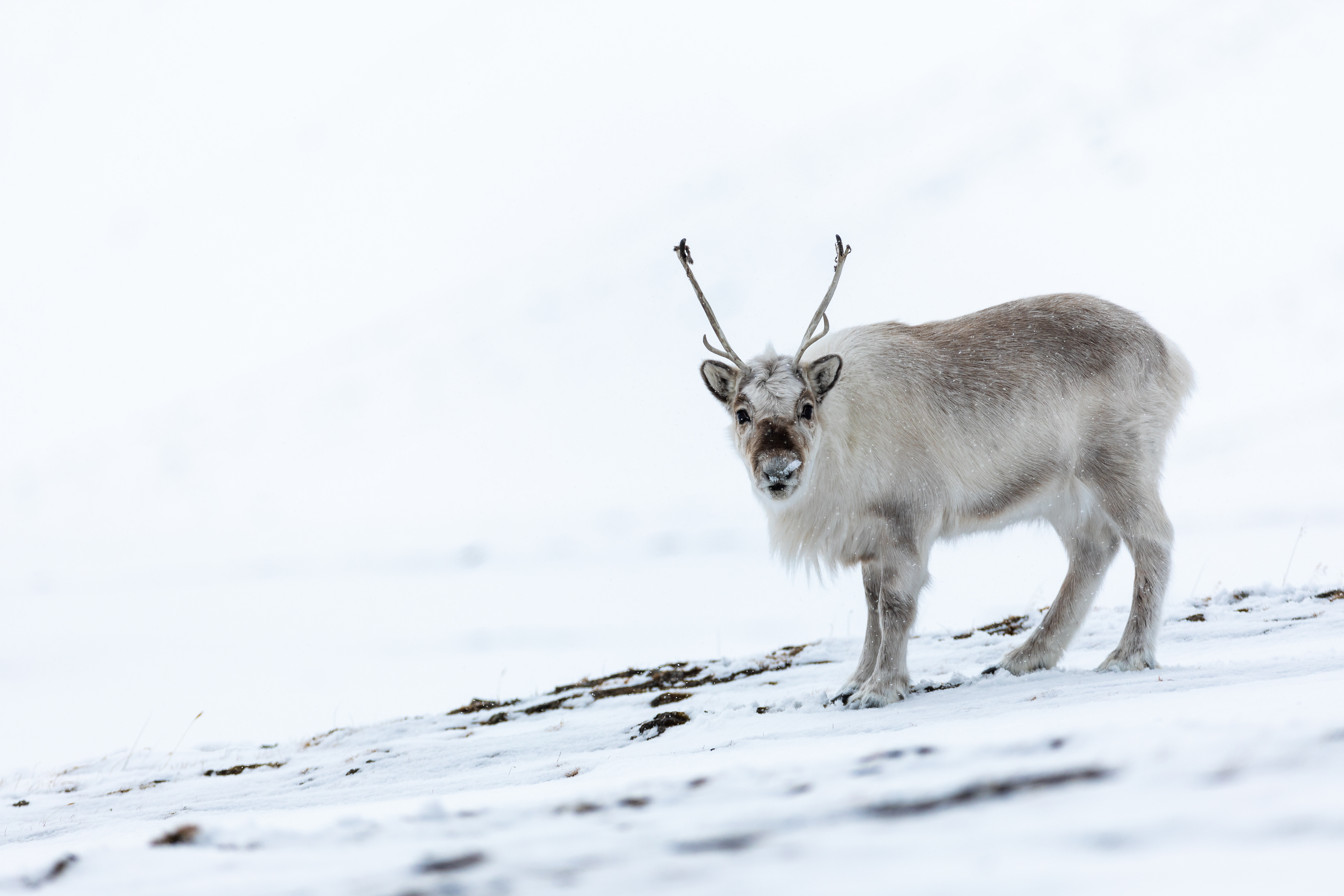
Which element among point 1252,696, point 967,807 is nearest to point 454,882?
point 967,807

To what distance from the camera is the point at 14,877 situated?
2.30m

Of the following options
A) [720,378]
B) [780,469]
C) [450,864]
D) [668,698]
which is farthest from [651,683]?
[450,864]

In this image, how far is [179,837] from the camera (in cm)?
233

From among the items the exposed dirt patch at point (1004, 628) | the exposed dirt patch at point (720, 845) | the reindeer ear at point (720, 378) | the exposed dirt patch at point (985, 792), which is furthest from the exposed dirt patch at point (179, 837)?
the exposed dirt patch at point (1004, 628)

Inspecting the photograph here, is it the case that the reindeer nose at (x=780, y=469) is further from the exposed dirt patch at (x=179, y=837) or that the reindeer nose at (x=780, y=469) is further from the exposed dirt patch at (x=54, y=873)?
the exposed dirt patch at (x=54, y=873)

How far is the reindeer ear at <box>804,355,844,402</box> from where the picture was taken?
5.18 m

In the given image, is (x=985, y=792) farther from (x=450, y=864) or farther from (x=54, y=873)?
(x=54, y=873)

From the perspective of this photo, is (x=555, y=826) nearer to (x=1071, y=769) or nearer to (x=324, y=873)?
(x=324, y=873)

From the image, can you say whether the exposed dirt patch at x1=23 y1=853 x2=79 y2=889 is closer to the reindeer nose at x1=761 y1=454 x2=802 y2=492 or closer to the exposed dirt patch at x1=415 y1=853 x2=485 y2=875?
the exposed dirt patch at x1=415 y1=853 x2=485 y2=875

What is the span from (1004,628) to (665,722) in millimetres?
3364

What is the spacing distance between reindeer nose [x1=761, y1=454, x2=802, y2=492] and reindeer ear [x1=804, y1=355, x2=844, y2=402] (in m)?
0.52

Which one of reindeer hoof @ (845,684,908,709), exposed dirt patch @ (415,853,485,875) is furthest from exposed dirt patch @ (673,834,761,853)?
reindeer hoof @ (845,684,908,709)

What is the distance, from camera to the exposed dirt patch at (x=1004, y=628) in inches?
294

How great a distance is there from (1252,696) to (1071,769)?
107cm
